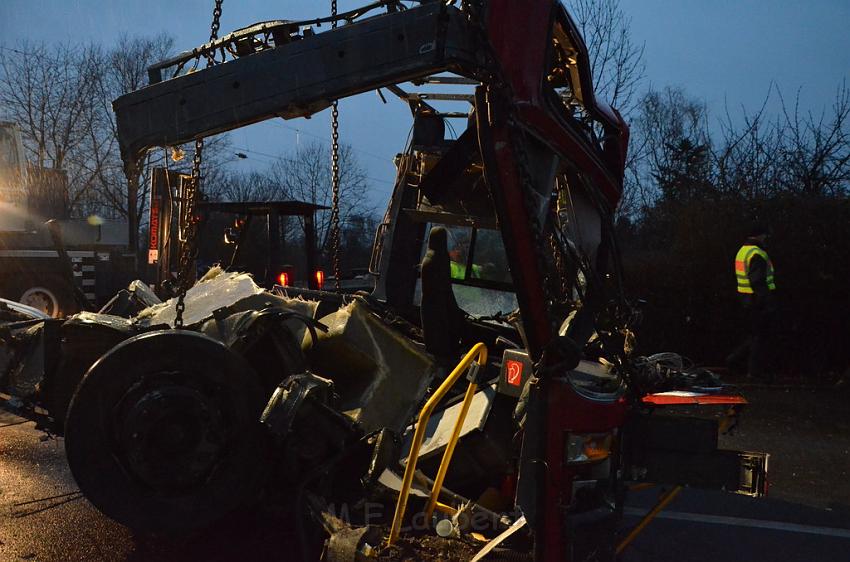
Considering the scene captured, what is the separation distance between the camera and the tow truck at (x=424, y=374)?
2.85 metres

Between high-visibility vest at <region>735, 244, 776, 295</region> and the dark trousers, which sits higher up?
high-visibility vest at <region>735, 244, 776, 295</region>

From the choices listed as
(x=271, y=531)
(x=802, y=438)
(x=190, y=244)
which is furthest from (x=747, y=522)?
(x=190, y=244)

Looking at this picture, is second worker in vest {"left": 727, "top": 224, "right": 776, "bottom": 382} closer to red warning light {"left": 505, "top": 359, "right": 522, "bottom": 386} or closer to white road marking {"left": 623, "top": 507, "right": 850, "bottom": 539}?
white road marking {"left": 623, "top": 507, "right": 850, "bottom": 539}

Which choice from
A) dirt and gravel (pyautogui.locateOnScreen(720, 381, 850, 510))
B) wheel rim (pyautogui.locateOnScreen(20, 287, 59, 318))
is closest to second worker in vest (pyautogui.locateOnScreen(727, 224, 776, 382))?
dirt and gravel (pyautogui.locateOnScreen(720, 381, 850, 510))

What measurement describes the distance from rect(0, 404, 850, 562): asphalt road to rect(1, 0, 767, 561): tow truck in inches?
23.3

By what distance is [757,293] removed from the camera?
8.90m

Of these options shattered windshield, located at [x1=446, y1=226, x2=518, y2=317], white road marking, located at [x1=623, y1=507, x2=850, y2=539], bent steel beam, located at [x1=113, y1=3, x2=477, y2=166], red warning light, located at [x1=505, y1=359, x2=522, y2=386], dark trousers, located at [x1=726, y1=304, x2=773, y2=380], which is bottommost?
white road marking, located at [x1=623, y1=507, x2=850, y2=539]

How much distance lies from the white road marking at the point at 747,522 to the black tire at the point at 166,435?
2.63 m

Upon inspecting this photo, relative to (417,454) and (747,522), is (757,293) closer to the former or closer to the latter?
(747,522)

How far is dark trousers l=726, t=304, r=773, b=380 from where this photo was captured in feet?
29.5

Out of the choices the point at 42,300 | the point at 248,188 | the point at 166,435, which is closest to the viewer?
the point at 166,435

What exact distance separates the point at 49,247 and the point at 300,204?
20.6ft

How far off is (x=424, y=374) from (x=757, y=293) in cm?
645

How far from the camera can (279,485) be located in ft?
11.5
